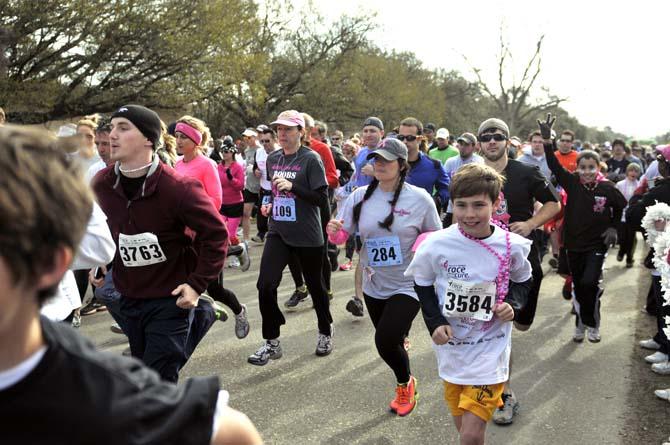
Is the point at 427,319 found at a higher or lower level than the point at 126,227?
lower

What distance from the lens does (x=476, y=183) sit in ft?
10.4

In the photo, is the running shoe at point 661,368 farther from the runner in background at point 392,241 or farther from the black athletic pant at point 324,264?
the black athletic pant at point 324,264

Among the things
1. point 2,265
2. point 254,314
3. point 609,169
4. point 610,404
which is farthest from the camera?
point 609,169

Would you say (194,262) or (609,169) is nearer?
(194,262)

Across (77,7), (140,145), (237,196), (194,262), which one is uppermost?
(77,7)

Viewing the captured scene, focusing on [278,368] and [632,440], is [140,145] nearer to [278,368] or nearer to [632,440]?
[278,368]

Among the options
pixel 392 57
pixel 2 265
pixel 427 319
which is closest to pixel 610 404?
pixel 427 319

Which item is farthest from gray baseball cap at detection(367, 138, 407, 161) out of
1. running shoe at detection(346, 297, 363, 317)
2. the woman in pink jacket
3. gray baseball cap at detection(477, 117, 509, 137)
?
the woman in pink jacket

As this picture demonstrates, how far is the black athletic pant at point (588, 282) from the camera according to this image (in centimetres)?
584

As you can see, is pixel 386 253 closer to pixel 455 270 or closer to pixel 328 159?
pixel 455 270

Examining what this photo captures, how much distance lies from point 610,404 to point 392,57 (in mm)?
37976

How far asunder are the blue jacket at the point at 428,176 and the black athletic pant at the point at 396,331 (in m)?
2.34

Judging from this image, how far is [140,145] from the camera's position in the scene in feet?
10.7

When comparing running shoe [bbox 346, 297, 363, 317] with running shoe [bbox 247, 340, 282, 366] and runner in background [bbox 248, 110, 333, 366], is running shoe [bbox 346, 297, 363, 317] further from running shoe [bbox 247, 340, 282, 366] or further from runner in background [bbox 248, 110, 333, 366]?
running shoe [bbox 247, 340, 282, 366]
